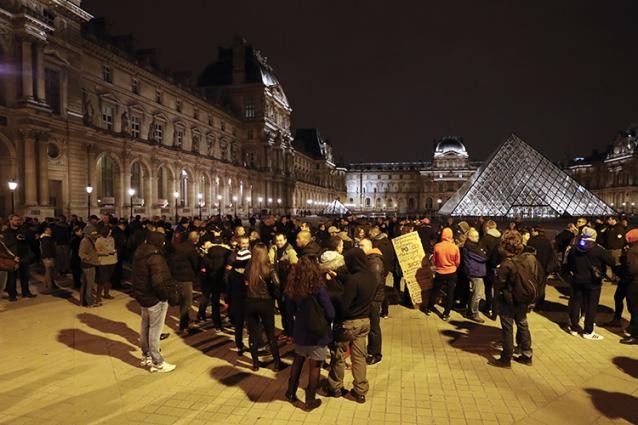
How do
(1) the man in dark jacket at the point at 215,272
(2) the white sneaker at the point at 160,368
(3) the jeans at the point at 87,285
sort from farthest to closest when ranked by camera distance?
1. (3) the jeans at the point at 87,285
2. (1) the man in dark jacket at the point at 215,272
3. (2) the white sneaker at the point at 160,368

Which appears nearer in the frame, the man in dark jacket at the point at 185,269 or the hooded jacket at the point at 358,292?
the hooded jacket at the point at 358,292

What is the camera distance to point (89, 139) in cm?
2769

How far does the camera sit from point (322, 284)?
436cm

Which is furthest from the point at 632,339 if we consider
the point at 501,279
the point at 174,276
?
the point at 174,276

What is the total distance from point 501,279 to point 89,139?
95.0 ft

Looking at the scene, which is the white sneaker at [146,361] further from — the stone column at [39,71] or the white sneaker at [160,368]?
the stone column at [39,71]

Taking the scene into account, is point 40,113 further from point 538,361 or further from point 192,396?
point 538,361

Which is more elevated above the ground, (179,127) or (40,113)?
(179,127)

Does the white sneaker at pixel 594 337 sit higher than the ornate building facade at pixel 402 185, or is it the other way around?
the ornate building facade at pixel 402 185

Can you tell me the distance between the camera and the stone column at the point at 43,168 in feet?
75.6

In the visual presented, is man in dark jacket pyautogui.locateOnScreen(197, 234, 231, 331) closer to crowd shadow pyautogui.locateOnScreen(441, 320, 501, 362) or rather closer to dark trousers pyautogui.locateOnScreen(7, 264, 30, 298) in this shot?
crowd shadow pyautogui.locateOnScreen(441, 320, 501, 362)

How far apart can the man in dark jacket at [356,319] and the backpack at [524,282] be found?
2.22 metres

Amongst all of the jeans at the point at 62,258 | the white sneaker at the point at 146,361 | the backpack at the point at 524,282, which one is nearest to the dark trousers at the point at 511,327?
the backpack at the point at 524,282

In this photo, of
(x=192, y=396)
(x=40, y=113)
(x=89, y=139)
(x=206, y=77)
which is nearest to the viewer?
(x=192, y=396)
